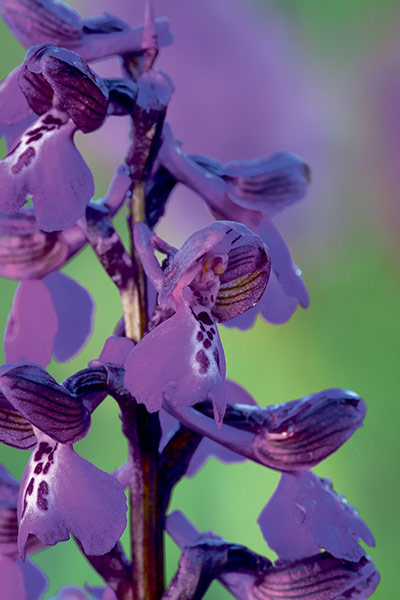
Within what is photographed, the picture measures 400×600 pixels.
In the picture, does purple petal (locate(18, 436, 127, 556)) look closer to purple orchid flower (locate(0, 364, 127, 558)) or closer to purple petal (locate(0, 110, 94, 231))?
purple orchid flower (locate(0, 364, 127, 558))

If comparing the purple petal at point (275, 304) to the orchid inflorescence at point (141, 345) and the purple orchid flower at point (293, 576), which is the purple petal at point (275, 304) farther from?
the purple orchid flower at point (293, 576)

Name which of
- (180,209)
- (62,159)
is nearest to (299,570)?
(62,159)

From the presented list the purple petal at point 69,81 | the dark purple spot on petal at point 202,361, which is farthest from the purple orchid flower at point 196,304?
the purple petal at point 69,81

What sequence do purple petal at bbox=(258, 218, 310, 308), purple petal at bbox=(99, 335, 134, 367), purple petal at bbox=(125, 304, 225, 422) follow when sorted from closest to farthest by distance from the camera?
purple petal at bbox=(125, 304, 225, 422), purple petal at bbox=(99, 335, 134, 367), purple petal at bbox=(258, 218, 310, 308)

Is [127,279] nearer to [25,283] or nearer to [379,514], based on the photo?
[25,283]

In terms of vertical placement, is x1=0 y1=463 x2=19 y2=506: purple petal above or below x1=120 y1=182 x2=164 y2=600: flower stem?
below

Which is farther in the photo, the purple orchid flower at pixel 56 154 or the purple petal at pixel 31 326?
the purple petal at pixel 31 326

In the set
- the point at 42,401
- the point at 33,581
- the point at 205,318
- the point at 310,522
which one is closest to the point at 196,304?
the point at 205,318

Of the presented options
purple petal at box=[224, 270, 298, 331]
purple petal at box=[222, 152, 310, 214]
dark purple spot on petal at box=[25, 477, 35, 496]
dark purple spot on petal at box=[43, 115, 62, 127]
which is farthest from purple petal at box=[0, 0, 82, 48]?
dark purple spot on petal at box=[25, 477, 35, 496]
